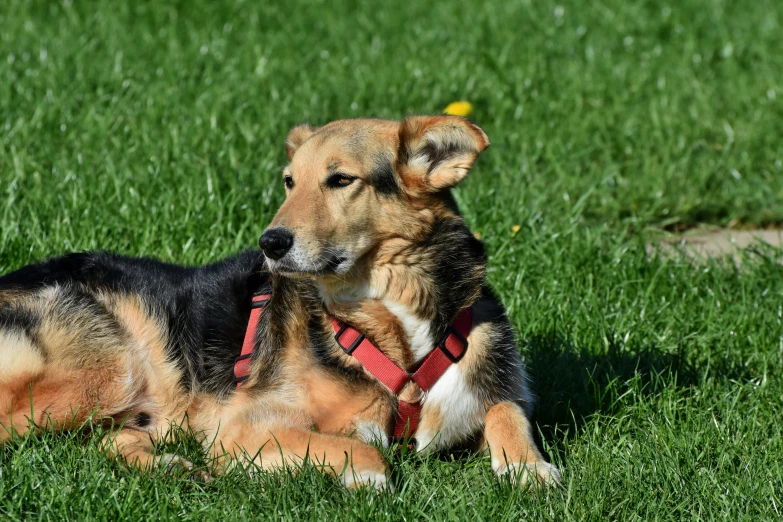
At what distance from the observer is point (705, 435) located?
400 cm

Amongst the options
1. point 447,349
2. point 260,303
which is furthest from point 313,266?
point 447,349

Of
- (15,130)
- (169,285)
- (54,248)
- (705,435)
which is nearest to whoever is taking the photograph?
(705,435)

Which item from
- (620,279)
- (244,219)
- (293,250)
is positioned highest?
(293,250)

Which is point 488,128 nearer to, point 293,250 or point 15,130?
point 15,130

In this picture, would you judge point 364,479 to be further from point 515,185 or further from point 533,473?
point 515,185

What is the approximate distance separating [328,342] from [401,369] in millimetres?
309

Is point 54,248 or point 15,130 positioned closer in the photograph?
point 54,248

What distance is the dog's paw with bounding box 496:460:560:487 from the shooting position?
3.47 metres

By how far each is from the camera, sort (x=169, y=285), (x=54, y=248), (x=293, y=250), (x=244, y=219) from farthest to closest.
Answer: (x=244, y=219), (x=54, y=248), (x=169, y=285), (x=293, y=250)

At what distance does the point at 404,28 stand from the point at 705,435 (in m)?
6.26

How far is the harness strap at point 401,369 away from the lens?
374 centimetres

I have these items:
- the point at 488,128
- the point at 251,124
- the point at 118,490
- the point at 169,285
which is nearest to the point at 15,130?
the point at 251,124

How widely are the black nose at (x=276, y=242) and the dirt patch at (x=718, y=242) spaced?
3.04m

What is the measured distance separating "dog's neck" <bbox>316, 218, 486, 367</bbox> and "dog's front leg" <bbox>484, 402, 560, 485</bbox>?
38 centimetres
